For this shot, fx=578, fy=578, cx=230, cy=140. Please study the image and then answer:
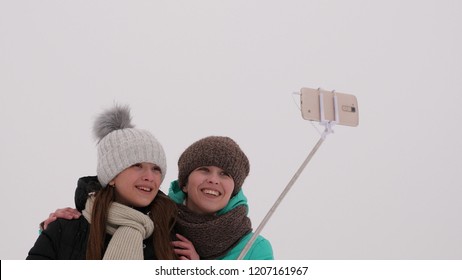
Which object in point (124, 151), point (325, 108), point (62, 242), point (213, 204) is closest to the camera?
point (62, 242)

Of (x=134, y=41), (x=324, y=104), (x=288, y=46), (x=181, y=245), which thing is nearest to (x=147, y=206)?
(x=181, y=245)

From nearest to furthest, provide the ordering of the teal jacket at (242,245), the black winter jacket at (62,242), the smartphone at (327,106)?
the black winter jacket at (62,242) → the teal jacket at (242,245) → the smartphone at (327,106)

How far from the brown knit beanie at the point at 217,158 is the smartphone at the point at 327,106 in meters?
0.31

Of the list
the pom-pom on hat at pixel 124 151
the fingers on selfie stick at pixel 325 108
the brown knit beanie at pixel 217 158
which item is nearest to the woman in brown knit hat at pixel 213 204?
the brown knit beanie at pixel 217 158

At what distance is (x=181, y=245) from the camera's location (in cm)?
206

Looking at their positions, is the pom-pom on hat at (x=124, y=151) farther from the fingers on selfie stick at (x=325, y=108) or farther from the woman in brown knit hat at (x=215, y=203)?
the fingers on selfie stick at (x=325, y=108)

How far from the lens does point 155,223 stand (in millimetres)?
2041

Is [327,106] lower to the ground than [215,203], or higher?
higher

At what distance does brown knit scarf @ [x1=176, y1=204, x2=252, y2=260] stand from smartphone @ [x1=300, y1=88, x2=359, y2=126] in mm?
493

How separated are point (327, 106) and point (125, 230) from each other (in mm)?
941

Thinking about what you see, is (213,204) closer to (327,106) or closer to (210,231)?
(210,231)

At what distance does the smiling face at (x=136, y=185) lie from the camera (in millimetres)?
2027

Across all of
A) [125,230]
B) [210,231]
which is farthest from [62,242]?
[210,231]
